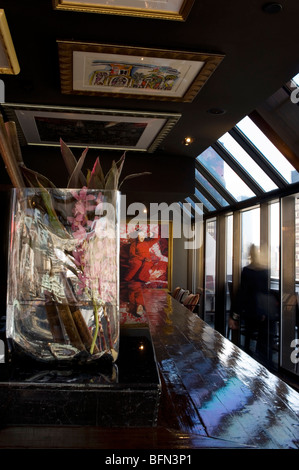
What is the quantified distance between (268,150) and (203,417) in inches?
188

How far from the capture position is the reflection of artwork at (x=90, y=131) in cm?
480

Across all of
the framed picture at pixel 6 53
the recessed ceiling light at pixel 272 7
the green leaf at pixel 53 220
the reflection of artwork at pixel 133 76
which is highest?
the reflection of artwork at pixel 133 76

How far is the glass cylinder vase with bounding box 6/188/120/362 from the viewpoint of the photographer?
911 millimetres

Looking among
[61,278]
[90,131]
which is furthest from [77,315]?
[90,131]

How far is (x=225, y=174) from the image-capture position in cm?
723

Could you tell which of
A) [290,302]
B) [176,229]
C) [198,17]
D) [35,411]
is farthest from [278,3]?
[176,229]

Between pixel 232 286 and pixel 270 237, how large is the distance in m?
1.96

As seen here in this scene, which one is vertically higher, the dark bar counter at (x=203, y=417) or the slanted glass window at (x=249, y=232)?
the slanted glass window at (x=249, y=232)

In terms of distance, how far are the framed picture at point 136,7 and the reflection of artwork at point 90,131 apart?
2.19 meters

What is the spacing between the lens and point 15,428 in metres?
0.80

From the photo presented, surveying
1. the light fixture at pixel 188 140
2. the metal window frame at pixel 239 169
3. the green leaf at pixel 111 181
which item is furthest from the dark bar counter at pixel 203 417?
the metal window frame at pixel 239 169

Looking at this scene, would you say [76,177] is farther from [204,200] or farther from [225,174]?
[204,200]

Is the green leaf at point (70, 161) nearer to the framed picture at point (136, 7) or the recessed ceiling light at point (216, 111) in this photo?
the framed picture at point (136, 7)

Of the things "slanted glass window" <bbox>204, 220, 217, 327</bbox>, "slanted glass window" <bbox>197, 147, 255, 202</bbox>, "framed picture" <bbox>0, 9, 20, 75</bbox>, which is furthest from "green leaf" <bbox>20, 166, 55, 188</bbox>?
"slanted glass window" <bbox>204, 220, 217, 327</bbox>
